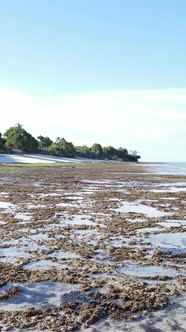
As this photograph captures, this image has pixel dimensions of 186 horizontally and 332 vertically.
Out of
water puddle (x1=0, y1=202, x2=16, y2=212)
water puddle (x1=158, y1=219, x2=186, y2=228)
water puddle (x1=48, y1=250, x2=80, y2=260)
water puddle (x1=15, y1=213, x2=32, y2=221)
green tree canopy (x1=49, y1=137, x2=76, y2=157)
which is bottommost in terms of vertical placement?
water puddle (x1=0, y1=202, x2=16, y2=212)

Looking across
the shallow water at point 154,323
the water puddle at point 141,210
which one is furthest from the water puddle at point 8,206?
the shallow water at point 154,323

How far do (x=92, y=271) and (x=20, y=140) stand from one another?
136m

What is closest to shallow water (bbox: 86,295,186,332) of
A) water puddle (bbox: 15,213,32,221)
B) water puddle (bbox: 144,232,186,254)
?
water puddle (bbox: 144,232,186,254)

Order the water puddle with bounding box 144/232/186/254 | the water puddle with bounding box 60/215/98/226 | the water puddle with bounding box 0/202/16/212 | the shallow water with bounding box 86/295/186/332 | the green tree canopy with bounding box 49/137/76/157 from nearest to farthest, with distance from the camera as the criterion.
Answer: the shallow water with bounding box 86/295/186/332
the water puddle with bounding box 144/232/186/254
the water puddle with bounding box 60/215/98/226
the water puddle with bounding box 0/202/16/212
the green tree canopy with bounding box 49/137/76/157

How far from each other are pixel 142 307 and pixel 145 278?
1849 mm

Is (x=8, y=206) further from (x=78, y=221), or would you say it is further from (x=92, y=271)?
(x=92, y=271)

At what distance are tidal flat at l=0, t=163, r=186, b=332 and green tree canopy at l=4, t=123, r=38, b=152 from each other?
125316 millimetres

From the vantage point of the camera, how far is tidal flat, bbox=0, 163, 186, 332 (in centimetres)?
728

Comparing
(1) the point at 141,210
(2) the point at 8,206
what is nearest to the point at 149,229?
(1) the point at 141,210

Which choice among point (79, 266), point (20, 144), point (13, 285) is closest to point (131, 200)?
point (79, 266)

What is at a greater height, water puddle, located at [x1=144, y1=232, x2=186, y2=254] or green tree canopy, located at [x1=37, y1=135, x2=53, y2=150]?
green tree canopy, located at [x1=37, y1=135, x2=53, y2=150]

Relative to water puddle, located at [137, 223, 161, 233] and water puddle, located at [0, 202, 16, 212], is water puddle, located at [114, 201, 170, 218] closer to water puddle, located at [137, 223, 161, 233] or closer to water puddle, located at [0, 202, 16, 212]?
water puddle, located at [137, 223, 161, 233]

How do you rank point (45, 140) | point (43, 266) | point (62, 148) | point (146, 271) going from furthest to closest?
point (45, 140)
point (62, 148)
point (43, 266)
point (146, 271)

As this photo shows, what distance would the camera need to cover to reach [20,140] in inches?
5635
